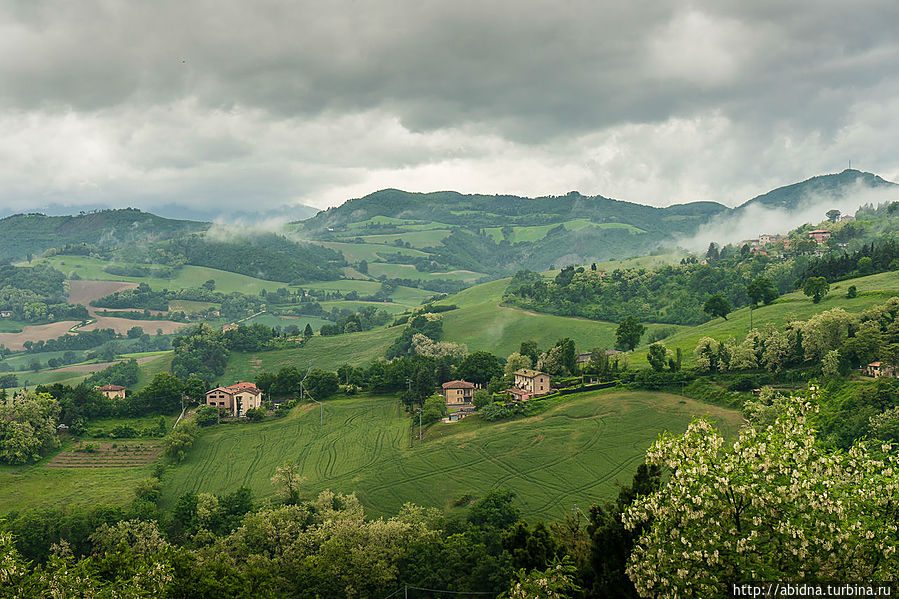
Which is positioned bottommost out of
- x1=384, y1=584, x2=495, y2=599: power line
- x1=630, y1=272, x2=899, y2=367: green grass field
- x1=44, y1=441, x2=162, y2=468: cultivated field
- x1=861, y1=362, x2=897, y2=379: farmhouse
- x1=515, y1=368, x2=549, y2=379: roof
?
x1=384, y1=584, x2=495, y2=599: power line

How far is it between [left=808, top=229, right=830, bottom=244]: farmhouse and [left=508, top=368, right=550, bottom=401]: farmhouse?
127m

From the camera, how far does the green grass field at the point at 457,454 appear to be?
6900 centimetres

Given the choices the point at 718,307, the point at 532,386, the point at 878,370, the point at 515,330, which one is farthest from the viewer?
the point at 515,330

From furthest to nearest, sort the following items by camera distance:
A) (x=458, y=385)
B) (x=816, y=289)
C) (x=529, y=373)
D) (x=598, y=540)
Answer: (x=816, y=289)
(x=458, y=385)
(x=529, y=373)
(x=598, y=540)

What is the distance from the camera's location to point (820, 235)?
190 metres

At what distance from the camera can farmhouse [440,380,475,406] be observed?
101m

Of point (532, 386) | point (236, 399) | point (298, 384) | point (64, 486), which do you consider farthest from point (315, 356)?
point (64, 486)

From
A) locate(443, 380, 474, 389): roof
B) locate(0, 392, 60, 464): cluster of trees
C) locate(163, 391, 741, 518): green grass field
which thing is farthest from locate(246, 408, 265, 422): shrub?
locate(443, 380, 474, 389): roof

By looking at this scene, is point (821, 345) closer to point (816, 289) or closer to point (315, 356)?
point (816, 289)

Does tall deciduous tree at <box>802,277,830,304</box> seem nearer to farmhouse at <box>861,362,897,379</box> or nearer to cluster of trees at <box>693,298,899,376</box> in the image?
cluster of trees at <box>693,298,899,376</box>

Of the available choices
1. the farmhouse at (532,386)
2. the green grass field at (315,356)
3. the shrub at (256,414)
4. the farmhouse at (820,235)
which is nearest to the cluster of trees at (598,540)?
the farmhouse at (532,386)

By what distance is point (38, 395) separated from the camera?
97812mm

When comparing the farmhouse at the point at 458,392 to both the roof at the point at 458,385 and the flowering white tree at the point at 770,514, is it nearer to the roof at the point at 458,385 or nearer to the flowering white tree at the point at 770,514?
the roof at the point at 458,385

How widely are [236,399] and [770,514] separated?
9405 centimetres
